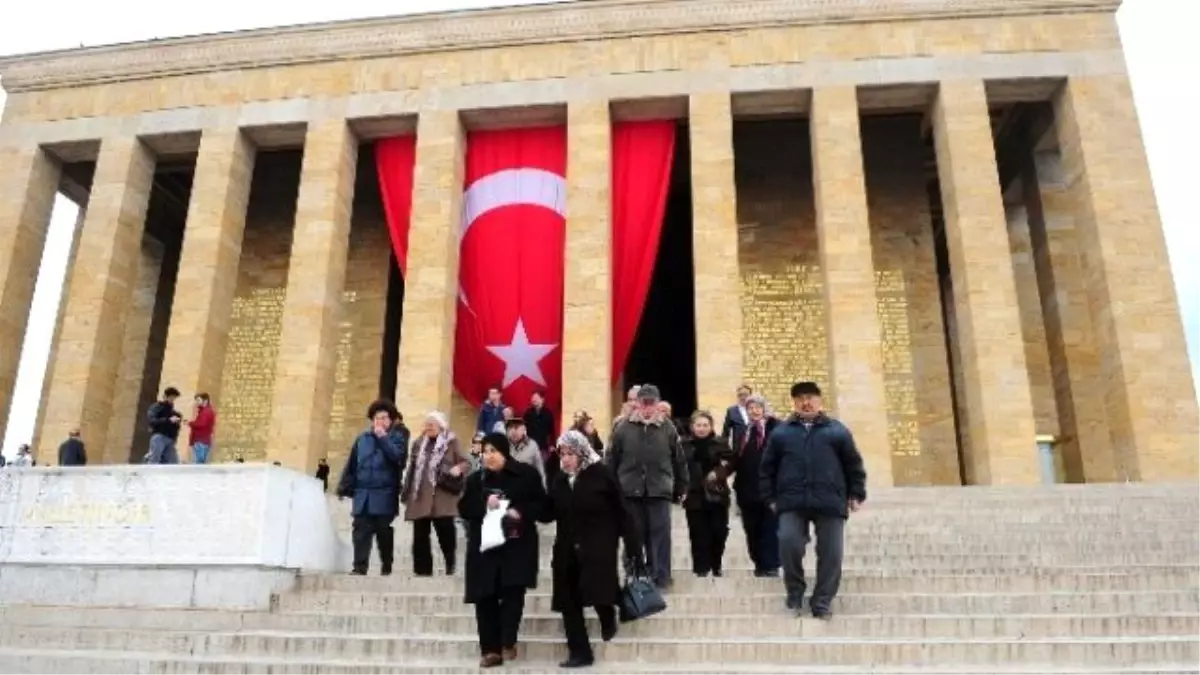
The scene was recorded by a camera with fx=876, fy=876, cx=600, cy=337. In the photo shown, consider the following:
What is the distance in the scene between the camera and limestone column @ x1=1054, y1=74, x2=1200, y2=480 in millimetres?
13094

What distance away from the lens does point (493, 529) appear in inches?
194

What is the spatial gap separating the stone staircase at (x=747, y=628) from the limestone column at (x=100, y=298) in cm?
1050

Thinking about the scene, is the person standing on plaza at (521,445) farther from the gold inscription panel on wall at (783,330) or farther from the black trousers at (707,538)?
the gold inscription panel on wall at (783,330)

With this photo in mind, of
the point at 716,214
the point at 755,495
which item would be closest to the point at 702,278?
the point at 716,214

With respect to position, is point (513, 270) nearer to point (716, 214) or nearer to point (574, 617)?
point (716, 214)

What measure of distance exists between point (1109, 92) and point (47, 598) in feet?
54.0

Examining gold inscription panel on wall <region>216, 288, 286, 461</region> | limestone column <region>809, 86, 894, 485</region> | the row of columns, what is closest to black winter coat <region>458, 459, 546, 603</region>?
the row of columns

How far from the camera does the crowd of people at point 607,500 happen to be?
495cm

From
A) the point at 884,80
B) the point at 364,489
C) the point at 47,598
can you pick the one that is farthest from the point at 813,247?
the point at 47,598

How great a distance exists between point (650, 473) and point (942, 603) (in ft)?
6.67

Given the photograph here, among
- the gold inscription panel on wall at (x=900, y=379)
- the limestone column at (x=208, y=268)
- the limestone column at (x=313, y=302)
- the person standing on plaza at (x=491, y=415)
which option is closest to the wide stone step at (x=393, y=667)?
the person standing on plaza at (x=491, y=415)

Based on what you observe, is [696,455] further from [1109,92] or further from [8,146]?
[8,146]

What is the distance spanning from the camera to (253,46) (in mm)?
16984

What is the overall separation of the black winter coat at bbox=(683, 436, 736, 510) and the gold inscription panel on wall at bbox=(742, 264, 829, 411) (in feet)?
30.8
